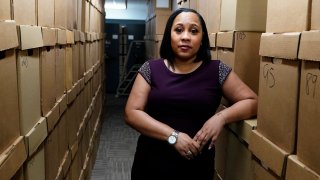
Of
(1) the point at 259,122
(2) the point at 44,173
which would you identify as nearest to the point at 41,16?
(2) the point at 44,173

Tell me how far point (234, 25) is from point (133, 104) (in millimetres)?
524

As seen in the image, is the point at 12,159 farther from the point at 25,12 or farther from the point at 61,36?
the point at 61,36

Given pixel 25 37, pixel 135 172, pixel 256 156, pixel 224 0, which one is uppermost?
pixel 224 0

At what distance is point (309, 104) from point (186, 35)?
700 millimetres

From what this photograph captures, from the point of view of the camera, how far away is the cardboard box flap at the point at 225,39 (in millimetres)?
1629

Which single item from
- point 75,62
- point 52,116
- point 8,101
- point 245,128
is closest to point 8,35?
point 8,101

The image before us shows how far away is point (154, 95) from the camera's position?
1521 mm

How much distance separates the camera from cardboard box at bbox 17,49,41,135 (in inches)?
44.6

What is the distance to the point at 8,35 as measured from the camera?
93cm

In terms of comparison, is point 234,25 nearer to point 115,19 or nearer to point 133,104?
point 133,104

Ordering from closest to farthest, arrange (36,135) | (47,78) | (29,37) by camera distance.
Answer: (29,37) < (36,135) < (47,78)

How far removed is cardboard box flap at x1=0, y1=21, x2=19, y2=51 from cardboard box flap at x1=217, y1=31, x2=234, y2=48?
908 millimetres

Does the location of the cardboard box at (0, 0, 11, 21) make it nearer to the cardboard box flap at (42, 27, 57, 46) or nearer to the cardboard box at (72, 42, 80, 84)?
the cardboard box flap at (42, 27, 57, 46)

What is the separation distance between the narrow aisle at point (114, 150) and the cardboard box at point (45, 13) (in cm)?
222
